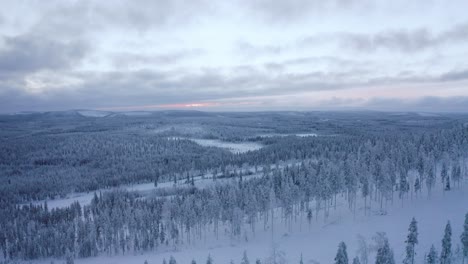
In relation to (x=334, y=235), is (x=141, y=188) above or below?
below

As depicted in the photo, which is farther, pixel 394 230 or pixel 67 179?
pixel 67 179

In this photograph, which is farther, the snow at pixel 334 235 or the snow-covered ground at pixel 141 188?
the snow-covered ground at pixel 141 188

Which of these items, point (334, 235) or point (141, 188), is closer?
point (334, 235)

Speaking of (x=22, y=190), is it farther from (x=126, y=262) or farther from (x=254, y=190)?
(x=254, y=190)

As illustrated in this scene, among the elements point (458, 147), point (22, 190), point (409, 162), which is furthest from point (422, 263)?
point (22, 190)

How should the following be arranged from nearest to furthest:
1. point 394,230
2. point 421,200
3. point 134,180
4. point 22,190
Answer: point 394,230 < point 421,200 < point 22,190 < point 134,180

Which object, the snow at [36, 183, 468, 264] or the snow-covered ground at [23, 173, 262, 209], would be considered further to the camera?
the snow-covered ground at [23, 173, 262, 209]

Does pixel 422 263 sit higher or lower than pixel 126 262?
higher

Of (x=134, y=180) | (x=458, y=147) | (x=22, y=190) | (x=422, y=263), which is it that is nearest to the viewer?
(x=422, y=263)
